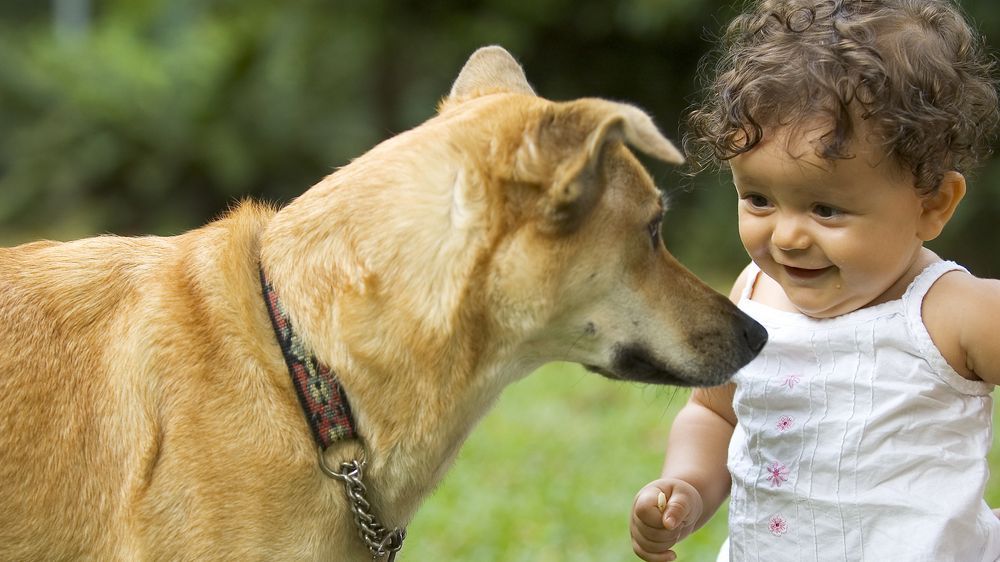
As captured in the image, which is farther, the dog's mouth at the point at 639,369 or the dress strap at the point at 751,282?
the dress strap at the point at 751,282

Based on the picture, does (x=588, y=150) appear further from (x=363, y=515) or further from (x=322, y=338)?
(x=363, y=515)

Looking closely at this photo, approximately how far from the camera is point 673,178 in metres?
13.0

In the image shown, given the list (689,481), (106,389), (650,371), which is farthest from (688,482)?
(106,389)

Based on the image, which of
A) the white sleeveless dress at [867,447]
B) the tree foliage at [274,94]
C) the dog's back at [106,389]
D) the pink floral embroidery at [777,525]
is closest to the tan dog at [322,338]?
the dog's back at [106,389]

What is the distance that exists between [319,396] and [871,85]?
1.51 m

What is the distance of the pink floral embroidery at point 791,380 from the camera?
3025 millimetres

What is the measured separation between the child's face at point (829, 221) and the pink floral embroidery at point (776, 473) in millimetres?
397

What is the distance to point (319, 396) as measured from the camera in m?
2.82

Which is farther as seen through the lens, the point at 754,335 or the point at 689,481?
the point at 689,481

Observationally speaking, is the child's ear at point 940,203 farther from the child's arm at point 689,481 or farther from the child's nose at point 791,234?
the child's arm at point 689,481

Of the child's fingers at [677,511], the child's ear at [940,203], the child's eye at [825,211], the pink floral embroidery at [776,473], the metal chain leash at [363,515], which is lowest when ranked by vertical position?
the child's fingers at [677,511]

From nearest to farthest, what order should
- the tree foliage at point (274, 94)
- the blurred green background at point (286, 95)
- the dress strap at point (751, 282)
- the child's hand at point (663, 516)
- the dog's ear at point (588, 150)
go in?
1. the dog's ear at point (588, 150)
2. the child's hand at point (663, 516)
3. the dress strap at point (751, 282)
4. the blurred green background at point (286, 95)
5. the tree foliage at point (274, 94)

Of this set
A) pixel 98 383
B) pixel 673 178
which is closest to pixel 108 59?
pixel 673 178

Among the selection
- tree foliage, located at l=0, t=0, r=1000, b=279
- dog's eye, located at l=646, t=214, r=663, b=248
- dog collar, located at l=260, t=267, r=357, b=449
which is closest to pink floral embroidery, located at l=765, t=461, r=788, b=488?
dog's eye, located at l=646, t=214, r=663, b=248
